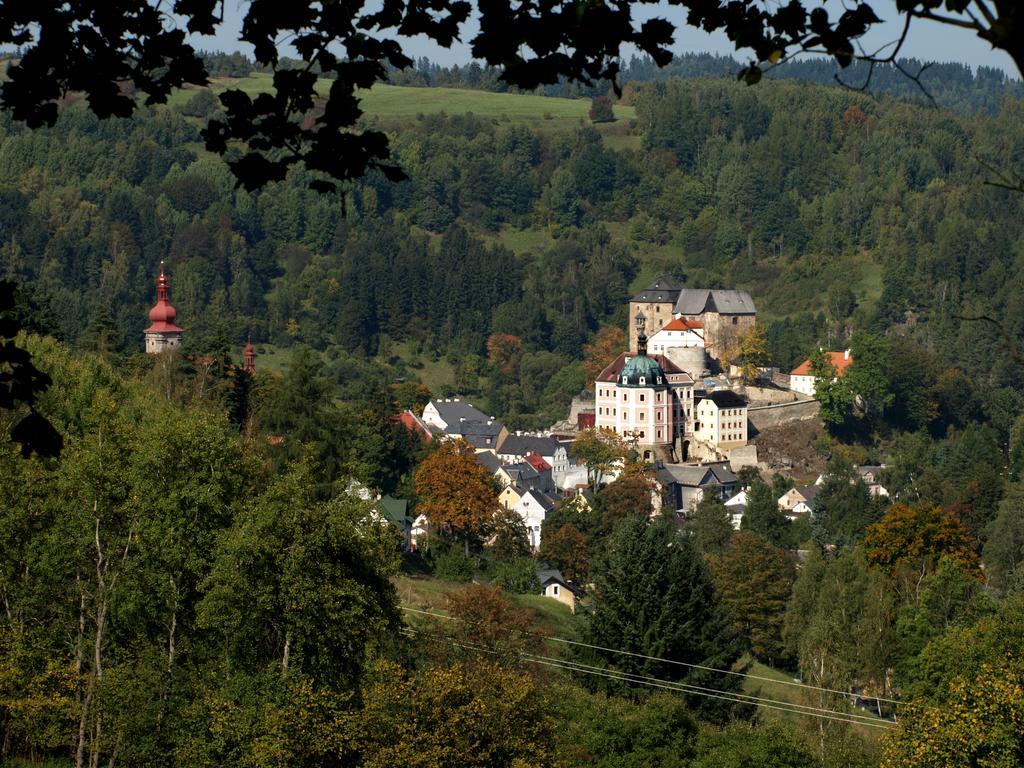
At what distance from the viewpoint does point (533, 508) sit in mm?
89688

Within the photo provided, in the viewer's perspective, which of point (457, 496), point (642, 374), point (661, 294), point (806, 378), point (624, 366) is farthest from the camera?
point (661, 294)

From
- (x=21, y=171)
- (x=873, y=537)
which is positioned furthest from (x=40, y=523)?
(x=21, y=171)

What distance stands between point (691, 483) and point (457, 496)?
30447 millimetres

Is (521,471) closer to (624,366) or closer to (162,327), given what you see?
(624,366)

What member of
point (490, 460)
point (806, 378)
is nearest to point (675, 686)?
point (490, 460)

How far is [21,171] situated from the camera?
634ft

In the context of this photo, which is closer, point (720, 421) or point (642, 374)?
point (642, 374)

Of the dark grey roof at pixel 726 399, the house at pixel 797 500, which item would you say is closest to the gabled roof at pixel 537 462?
the dark grey roof at pixel 726 399

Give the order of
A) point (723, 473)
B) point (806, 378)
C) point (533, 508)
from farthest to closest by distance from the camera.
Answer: point (806, 378), point (723, 473), point (533, 508)

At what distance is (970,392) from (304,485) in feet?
368

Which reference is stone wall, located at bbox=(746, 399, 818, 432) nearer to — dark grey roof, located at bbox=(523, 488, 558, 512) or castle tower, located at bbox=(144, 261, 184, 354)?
dark grey roof, located at bbox=(523, 488, 558, 512)

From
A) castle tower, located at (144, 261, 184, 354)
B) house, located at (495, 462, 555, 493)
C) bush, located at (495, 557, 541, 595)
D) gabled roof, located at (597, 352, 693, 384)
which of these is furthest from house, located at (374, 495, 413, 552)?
gabled roof, located at (597, 352, 693, 384)

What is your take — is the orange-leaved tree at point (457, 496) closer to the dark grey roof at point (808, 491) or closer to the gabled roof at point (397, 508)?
the gabled roof at point (397, 508)

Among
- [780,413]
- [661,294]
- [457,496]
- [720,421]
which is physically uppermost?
[661,294]
